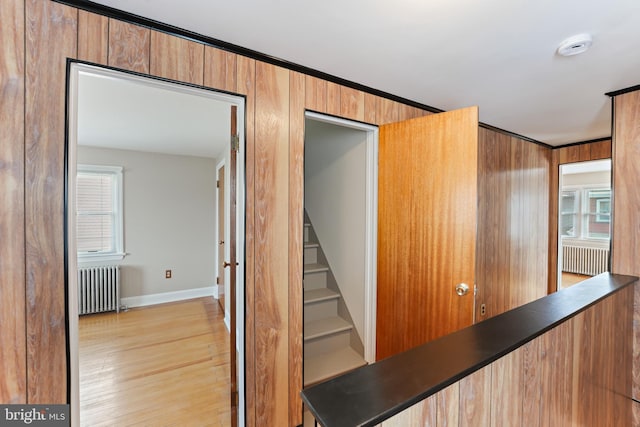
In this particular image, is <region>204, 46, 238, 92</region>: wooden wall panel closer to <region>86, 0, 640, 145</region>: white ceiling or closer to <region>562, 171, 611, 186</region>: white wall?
<region>86, 0, 640, 145</region>: white ceiling

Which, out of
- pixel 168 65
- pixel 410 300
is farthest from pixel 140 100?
pixel 410 300

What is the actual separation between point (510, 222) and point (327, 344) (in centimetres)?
248

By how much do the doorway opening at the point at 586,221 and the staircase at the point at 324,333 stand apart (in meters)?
5.45

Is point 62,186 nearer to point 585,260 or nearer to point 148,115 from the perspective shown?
point 148,115

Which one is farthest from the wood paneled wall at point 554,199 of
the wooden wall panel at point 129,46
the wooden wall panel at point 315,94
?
the wooden wall panel at point 129,46

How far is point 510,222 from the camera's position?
3137 millimetres

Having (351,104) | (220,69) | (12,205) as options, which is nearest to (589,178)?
(351,104)

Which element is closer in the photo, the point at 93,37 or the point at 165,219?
the point at 93,37

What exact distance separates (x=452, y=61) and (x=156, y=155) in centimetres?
403

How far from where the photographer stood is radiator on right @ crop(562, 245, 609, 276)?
5.62m

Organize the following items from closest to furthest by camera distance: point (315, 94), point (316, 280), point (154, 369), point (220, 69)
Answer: point (220, 69)
point (315, 94)
point (154, 369)
point (316, 280)

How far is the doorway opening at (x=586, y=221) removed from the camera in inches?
222

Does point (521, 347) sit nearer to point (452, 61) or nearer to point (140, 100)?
point (452, 61)
